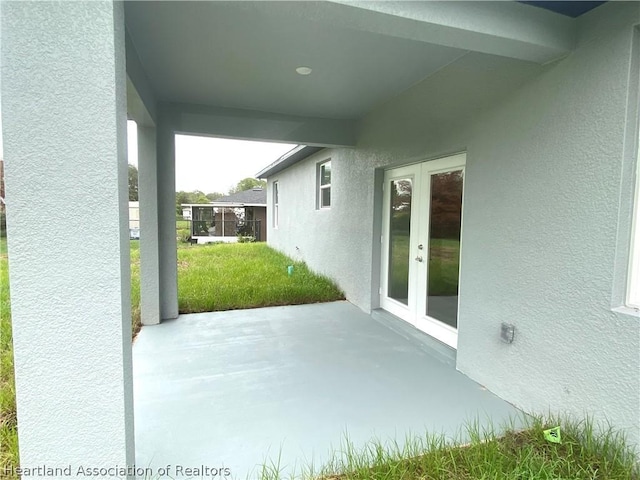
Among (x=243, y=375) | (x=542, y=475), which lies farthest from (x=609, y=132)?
(x=243, y=375)

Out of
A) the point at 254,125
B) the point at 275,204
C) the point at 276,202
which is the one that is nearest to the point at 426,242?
the point at 254,125

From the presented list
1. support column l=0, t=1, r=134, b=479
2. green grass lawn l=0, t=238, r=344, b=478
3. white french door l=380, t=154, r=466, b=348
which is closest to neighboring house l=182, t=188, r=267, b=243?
green grass lawn l=0, t=238, r=344, b=478

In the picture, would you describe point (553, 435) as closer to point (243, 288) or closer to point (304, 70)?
point (304, 70)

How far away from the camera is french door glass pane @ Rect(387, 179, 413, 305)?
5.09 m

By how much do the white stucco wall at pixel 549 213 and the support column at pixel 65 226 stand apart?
302 centimetres

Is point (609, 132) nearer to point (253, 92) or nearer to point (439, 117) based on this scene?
point (439, 117)

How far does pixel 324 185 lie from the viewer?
8.83m

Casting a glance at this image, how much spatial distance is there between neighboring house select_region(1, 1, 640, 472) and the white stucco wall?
0.01 meters

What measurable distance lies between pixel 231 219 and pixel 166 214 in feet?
72.4

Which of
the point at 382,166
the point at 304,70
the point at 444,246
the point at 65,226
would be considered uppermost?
the point at 304,70

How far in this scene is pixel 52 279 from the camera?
167cm

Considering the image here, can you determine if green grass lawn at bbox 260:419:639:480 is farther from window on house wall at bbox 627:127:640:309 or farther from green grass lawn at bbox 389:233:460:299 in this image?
green grass lawn at bbox 389:233:460:299

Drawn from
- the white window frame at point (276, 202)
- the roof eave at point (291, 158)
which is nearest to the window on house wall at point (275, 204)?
the white window frame at point (276, 202)

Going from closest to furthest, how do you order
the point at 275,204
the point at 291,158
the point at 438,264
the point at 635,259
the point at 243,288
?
1. the point at 635,259
2. the point at 438,264
3. the point at 243,288
4. the point at 291,158
5. the point at 275,204
